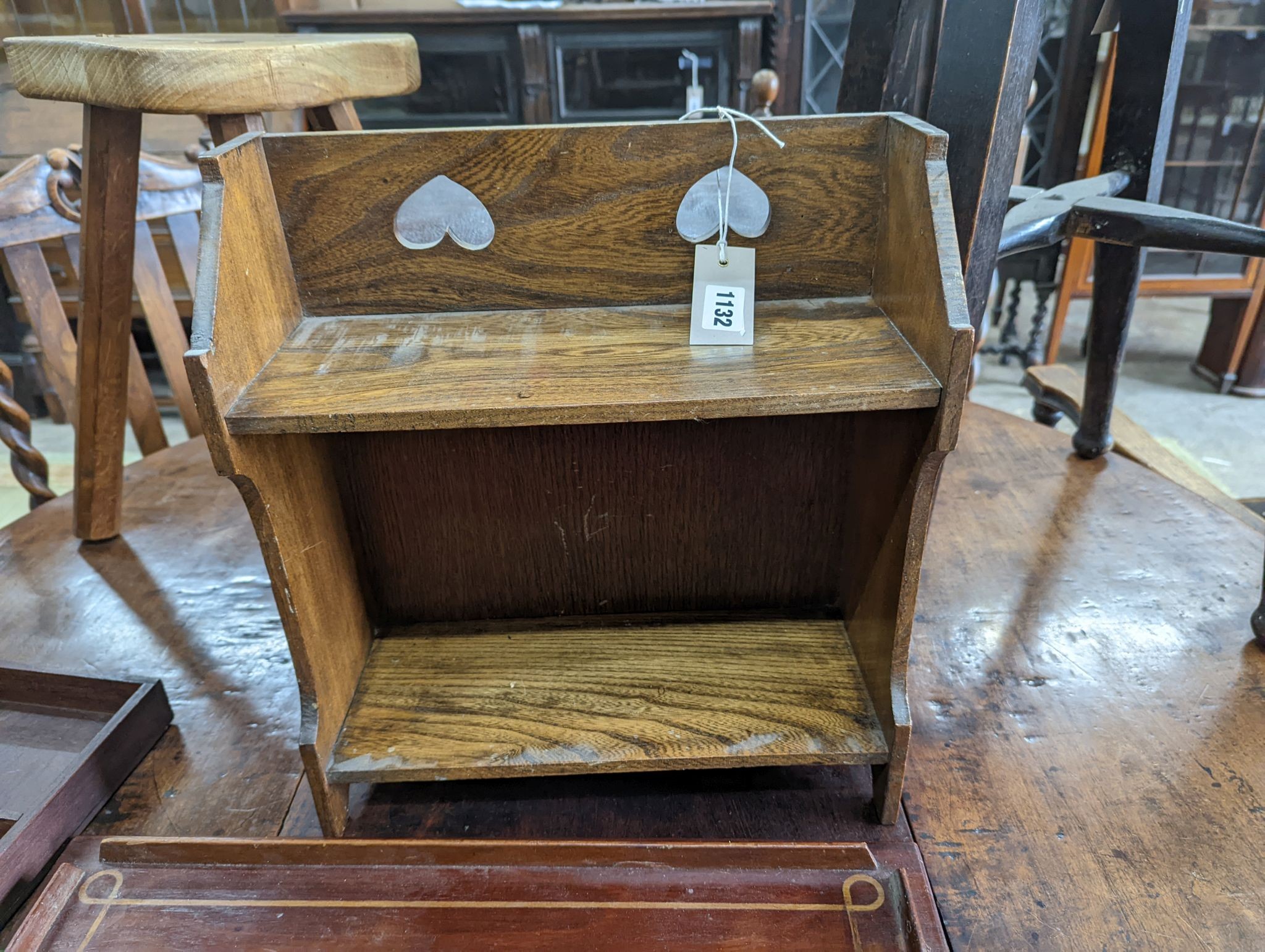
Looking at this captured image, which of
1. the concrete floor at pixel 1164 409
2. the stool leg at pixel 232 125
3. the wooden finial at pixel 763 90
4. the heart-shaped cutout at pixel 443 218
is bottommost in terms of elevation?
the concrete floor at pixel 1164 409

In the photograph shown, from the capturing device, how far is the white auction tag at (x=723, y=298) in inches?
31.2

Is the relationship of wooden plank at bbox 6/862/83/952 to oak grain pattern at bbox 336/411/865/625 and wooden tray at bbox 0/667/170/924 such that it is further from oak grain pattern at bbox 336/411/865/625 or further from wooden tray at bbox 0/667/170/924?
oak grain pattern at bbox 336/411/865/625

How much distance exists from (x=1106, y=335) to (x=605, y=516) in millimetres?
904

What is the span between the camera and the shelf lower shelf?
806mm

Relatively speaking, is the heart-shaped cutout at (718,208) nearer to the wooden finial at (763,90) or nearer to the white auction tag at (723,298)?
the white auction tag at (723,298)

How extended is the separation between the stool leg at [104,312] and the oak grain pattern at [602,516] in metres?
0.51

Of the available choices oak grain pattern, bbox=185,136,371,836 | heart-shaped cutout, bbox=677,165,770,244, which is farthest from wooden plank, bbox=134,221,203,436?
heart-shaped cutout, bbox=677,165,770,244

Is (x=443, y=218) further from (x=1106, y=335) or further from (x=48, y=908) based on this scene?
(x=1106, y=335)

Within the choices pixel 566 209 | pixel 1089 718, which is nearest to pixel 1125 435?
pixel 1089 718

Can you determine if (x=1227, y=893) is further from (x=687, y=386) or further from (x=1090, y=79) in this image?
(x=1090, y=79)

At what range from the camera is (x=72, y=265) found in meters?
1.45

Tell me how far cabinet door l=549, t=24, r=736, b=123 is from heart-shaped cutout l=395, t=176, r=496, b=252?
214cm

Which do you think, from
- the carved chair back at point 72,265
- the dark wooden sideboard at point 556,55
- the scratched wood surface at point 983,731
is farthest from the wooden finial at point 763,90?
the dark wooden sideboard at point 556,55

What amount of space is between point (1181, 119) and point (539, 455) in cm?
313
